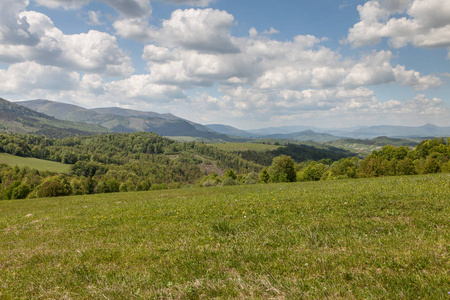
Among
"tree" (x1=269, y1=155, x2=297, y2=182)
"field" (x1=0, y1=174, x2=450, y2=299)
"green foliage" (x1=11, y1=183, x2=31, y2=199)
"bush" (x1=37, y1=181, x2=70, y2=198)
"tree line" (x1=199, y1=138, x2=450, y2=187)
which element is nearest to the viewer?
"field" (x1=0, y1=174, x2=450, y2=299)

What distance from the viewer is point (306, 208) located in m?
12.8

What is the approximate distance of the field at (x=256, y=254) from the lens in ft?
18.7

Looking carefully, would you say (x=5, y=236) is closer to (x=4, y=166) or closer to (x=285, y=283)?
(x=285, y=283)

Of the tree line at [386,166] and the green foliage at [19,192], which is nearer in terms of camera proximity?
A: the tree line at [386,166]

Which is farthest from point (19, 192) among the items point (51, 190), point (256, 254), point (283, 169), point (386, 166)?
point (386, 166)

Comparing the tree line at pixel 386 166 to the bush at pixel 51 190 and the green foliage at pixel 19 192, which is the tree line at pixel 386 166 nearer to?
the bush at pixel 51 190

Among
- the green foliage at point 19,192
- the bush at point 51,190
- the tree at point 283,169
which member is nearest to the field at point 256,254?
the bush at point 51,190

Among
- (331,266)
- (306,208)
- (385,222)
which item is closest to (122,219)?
(306,208)

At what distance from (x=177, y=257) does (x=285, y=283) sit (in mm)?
4151

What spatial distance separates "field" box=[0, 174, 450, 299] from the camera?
18.7 ft

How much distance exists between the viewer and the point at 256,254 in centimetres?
771

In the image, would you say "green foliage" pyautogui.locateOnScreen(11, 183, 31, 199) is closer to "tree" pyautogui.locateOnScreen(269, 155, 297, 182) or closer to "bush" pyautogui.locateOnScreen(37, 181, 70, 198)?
"bush" pyautogui.locateOnScreen(37, 181, 70, 198)

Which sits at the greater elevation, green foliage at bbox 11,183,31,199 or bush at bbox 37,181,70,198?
bush at bbox 37,181,70,198

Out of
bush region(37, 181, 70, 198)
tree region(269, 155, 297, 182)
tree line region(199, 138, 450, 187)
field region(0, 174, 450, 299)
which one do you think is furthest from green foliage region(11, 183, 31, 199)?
tree region(269, 155, 297, 182)
